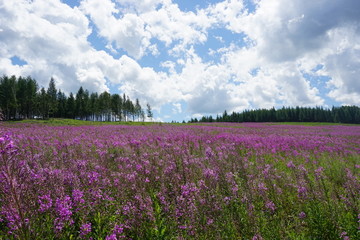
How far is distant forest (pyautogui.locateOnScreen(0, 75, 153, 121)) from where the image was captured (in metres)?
58.1

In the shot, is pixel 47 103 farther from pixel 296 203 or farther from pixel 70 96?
pixel 296 203

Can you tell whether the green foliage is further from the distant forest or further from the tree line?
the distant forest

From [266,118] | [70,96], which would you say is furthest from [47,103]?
[266,118]

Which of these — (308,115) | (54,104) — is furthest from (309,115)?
(54,104)

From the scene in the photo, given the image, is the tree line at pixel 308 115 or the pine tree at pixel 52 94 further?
the tree line at pixel 308 115

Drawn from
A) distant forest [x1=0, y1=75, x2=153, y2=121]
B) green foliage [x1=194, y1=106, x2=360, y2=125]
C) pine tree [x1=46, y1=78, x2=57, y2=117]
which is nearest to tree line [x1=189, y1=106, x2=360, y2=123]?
green foliage [x1=194, y1=106, x2=360, y2=125]

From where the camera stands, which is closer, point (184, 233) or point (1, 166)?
point (1, 166)

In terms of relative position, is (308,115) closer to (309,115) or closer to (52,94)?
(309,115)

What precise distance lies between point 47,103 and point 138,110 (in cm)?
4408

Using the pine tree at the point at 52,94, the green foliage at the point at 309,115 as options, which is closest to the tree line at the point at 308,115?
the green foliage at the point at 309,115

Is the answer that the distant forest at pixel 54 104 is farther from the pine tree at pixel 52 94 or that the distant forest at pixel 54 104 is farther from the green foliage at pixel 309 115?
the green foliage at pixel 309 115

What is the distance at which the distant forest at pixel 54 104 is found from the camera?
5813 cm

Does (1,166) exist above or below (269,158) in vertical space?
above

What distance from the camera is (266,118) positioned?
107438mm
